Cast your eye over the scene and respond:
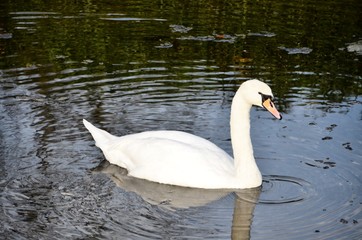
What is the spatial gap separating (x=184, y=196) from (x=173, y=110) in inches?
107

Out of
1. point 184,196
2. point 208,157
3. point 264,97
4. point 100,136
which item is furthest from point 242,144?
point 100,136

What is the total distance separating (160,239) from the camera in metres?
6.89

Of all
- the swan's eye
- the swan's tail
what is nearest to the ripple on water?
the swan's eye

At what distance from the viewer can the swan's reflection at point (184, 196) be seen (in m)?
7.68

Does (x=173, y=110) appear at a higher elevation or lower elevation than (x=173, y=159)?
lower

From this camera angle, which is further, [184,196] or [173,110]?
[173,110]

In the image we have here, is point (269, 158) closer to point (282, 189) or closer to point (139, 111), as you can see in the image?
point (282, 189)

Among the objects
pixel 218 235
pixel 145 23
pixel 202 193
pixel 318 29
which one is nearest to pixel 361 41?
pixel 318 29

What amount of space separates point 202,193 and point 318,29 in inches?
350

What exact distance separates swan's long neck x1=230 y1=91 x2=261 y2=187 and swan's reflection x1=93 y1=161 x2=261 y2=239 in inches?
5.6

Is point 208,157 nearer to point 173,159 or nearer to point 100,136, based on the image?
point 173,159

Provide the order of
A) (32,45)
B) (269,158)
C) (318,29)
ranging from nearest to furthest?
(269,158) < (32,45) < (318,29)

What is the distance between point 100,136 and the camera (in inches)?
356

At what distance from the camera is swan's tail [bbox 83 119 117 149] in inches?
353
